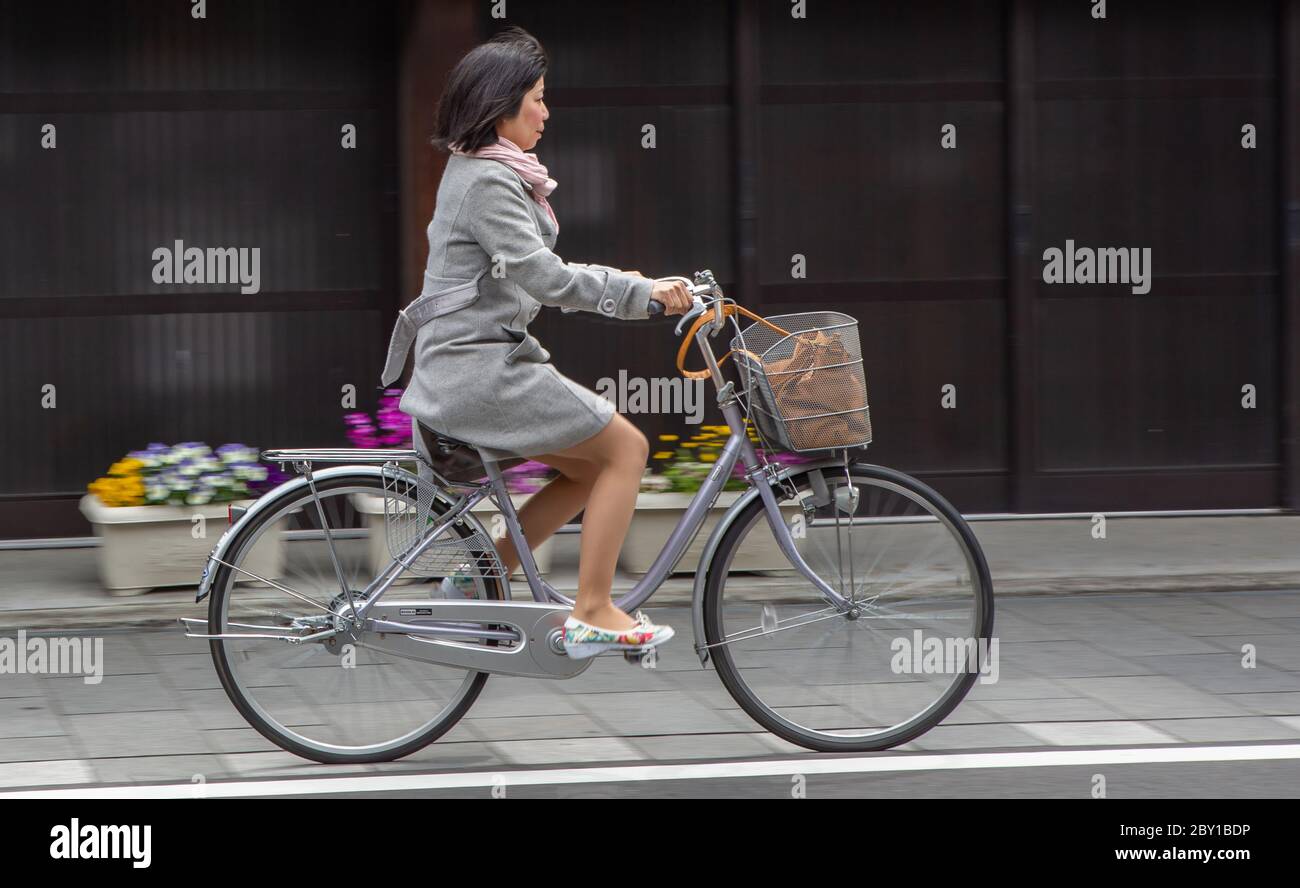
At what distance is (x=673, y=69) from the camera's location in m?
9.43

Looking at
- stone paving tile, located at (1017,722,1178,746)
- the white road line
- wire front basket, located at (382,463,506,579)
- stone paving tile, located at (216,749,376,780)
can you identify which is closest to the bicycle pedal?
the white road line

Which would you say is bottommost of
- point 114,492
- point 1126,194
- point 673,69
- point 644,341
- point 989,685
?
point 989,685

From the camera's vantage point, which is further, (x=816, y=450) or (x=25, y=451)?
(x=25, y=451)

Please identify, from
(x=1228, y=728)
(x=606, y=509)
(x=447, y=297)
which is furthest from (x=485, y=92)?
(x=1228, y=728)

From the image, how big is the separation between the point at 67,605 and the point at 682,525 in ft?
11.3

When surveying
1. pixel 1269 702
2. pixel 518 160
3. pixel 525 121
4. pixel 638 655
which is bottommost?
pixel 1269 702

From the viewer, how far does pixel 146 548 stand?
7539mm

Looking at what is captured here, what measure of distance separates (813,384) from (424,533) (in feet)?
3.63

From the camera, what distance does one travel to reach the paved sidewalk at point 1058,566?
729cm

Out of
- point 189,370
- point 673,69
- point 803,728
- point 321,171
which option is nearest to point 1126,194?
point 673,69

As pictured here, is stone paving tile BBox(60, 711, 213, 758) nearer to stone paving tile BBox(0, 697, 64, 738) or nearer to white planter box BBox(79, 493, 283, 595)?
stone paving tile BBox(0, 697, 64, 738)

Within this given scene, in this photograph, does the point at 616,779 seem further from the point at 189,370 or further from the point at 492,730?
the point at 189,370

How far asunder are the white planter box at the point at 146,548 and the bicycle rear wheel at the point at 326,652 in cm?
270

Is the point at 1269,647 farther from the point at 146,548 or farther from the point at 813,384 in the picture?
the point at 146,548
